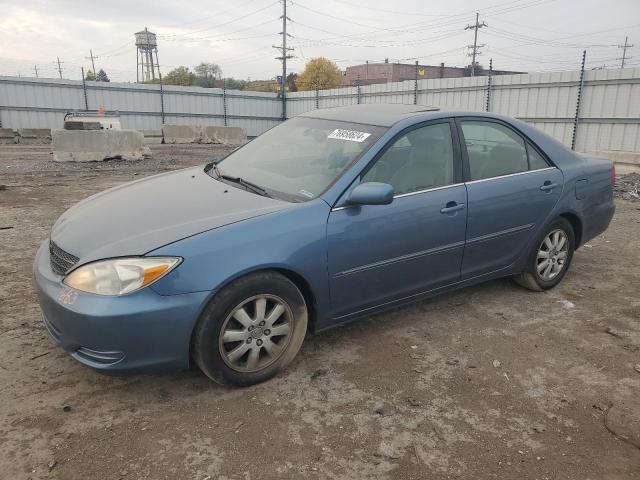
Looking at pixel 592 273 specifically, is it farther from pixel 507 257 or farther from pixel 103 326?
pixel 103 326

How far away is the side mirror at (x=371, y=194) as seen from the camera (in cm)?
295

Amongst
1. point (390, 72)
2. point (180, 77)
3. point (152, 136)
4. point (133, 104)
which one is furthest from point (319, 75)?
point (152, 136)

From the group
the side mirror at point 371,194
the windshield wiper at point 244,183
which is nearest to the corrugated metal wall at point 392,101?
the side mirror at point 371,194

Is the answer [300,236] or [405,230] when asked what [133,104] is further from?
[300,236]

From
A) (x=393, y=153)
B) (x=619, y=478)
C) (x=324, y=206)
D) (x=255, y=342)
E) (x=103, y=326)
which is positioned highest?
(x=393, y=153)

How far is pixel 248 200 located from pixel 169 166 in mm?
10859

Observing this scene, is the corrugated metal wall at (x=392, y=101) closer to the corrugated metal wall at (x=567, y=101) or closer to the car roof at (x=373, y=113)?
the corrugated metal wall at (x=567, y=101)

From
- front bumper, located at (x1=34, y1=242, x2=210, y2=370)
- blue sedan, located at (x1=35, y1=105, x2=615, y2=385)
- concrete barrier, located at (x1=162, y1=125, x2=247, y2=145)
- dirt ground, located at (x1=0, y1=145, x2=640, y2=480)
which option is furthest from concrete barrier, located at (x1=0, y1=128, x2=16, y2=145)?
front bumper, located at (x1=34, y1=242, x2=210, y2=370)

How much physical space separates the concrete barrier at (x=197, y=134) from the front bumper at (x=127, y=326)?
2066 cm

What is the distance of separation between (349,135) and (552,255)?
2.26 metres

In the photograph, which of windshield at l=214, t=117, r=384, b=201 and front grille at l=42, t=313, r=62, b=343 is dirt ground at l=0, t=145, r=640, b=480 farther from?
windshield at l=214, t=117, r=384, b=201

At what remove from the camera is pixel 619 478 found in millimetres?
2244

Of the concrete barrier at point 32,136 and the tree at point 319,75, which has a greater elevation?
the tree at point 319,75

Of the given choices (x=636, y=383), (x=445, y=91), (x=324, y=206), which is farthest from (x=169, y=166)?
(x=636, y=383)
